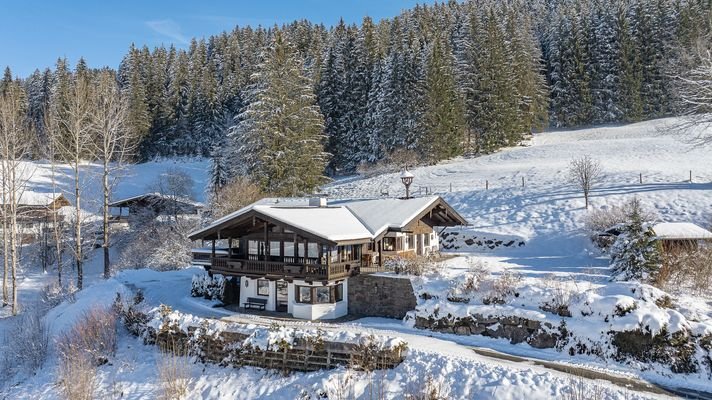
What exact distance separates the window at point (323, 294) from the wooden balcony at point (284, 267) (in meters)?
0.98

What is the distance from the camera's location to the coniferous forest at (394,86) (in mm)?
43469

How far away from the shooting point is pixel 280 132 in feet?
137

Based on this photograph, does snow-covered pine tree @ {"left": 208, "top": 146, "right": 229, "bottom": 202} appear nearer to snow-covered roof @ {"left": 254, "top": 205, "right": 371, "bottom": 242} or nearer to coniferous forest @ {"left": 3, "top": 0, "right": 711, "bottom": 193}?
coniferous forest @ {"left": 3, "top": 0, "right": 711, "bottom": 193}

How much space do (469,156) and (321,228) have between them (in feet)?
115

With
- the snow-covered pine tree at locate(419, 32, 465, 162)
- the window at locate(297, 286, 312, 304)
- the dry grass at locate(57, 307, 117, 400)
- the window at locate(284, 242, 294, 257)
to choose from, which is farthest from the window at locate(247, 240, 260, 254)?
the snow-covered pine tree at locate(419, 32, 465, 162)

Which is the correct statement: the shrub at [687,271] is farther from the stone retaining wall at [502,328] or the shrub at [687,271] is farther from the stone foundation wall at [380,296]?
the stone foundation wall at [380,296]

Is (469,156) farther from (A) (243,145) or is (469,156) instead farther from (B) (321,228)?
(B) (321,228)

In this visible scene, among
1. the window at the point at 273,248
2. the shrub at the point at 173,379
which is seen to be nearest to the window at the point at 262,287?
the window at the point at 273,248

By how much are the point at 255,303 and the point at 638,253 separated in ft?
55.1

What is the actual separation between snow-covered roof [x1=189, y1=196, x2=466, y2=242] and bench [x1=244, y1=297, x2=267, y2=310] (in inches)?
148

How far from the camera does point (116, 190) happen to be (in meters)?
59.0

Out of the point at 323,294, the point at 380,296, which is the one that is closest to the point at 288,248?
the point at 323,294

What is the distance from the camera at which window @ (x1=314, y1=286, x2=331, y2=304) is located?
21578 mm

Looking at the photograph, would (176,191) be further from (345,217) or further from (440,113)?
(345,217)
